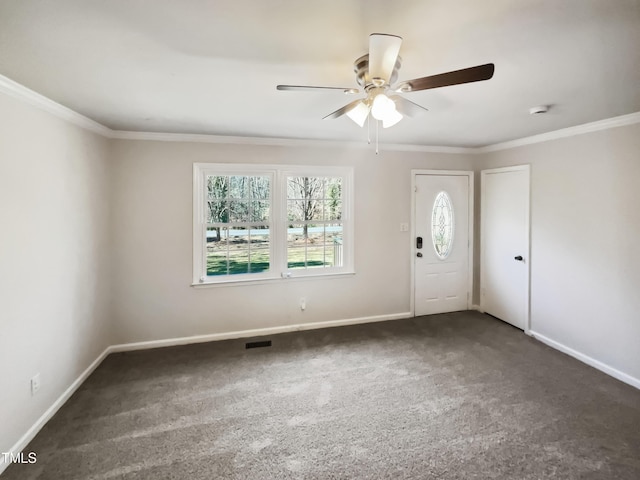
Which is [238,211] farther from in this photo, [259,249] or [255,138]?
[255,138]

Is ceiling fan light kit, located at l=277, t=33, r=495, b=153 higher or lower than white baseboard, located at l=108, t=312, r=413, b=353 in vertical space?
higher

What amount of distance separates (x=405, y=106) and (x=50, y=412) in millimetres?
3224

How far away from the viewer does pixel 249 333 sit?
3729mm

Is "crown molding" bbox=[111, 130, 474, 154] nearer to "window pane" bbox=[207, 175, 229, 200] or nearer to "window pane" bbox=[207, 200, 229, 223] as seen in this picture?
"window pane" bbox=[207, 175, 229, 200]

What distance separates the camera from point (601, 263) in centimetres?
296

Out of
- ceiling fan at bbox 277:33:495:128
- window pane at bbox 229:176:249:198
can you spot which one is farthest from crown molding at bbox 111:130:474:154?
ceiling fan at bbox 277:33:495:128

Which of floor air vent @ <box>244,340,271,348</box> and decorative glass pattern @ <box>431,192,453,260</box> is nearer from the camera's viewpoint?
floor air vent @ <box>244,340,271,348</box>

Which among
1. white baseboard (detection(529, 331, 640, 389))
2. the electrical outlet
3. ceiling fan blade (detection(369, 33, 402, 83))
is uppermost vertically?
ceiling fan blade (detection(369, 33, 402, 83))

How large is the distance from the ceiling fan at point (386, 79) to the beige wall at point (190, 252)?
83.2 inches

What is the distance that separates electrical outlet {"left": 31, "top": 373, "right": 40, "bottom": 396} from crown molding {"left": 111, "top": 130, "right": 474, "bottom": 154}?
7.46 ft

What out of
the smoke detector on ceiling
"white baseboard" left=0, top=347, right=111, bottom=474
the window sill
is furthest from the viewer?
the window sill

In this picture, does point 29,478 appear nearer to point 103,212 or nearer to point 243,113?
point 103,212

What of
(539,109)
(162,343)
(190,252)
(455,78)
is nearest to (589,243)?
(539,109)

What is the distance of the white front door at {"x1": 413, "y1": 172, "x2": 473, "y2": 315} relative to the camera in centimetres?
429
